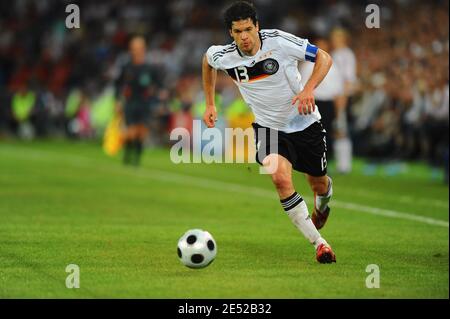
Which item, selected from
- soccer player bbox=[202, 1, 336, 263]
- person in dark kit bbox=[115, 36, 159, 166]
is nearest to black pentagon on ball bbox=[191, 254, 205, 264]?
soccer player bbox=[202, 1, 336, 263]

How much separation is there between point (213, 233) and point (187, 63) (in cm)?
2486

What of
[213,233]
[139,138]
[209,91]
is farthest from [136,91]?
[209,91]

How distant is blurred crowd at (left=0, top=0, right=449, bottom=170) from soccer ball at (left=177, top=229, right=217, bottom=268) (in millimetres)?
9752

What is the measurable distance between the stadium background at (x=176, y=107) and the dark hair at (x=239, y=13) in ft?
7.02

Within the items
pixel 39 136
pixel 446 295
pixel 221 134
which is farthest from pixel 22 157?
pixel 446 295

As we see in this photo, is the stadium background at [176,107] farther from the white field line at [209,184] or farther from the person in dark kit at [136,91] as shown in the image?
the person in dark kit at [136,91]

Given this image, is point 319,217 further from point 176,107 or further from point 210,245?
point 176,107

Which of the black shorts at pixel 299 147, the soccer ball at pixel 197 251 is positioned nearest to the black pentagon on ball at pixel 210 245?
the soccer ball at pixel 197 251

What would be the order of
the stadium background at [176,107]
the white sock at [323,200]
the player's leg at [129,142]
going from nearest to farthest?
the white sock at [323,200]
the stadium background at [176,107]
the player's leg at [129,142]

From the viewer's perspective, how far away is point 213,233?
11.7 m

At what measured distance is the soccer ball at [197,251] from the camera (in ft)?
28.7

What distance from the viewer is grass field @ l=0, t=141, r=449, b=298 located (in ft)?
26.3

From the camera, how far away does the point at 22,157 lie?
26.1 m
